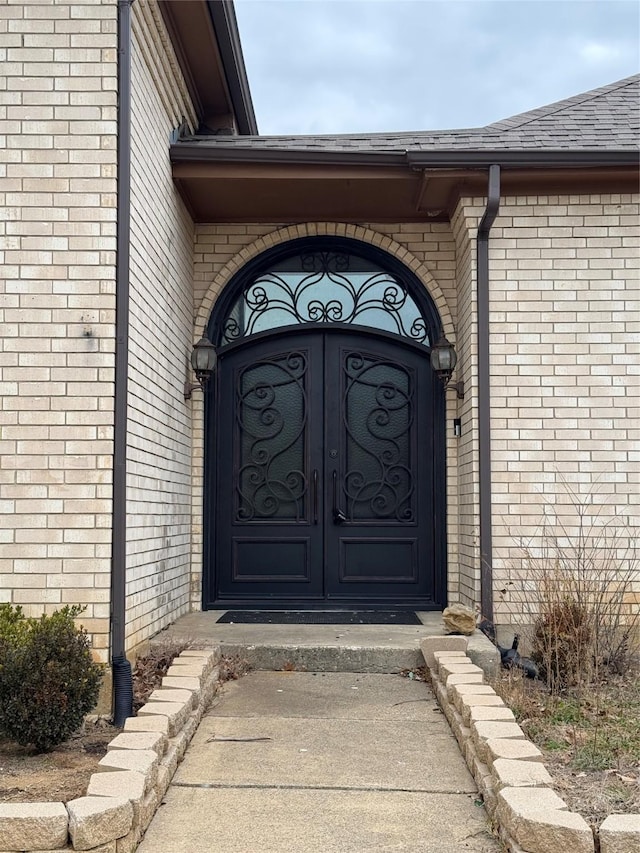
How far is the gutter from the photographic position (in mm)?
6402

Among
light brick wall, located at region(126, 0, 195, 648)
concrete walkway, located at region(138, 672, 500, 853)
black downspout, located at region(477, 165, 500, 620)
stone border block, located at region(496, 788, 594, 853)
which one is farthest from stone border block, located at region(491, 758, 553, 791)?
black downspout, located at region(477, 165, 500, 620)

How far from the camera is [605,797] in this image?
11.5 ft

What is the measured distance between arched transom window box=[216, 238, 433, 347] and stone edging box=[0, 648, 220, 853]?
13.1 feet

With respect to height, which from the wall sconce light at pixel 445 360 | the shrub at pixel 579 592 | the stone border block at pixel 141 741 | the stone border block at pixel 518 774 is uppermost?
the wall sconce light at pixel 445 360

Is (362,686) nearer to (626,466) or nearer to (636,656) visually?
(636,656)

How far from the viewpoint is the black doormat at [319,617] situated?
689 cm

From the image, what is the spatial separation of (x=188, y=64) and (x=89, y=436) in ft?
11.8

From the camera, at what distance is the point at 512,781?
3354 mm

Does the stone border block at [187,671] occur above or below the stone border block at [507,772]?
above

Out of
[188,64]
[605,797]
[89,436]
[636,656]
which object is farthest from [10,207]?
[636,656]

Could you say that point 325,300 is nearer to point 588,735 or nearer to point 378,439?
point 378,439

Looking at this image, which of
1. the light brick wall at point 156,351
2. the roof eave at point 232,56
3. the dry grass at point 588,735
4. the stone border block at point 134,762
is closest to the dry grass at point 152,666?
the light brick wall at point 156,351

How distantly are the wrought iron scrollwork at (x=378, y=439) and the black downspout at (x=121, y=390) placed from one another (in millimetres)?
2877

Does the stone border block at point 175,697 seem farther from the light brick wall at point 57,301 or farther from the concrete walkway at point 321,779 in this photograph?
the light brick wall at point 57,301
